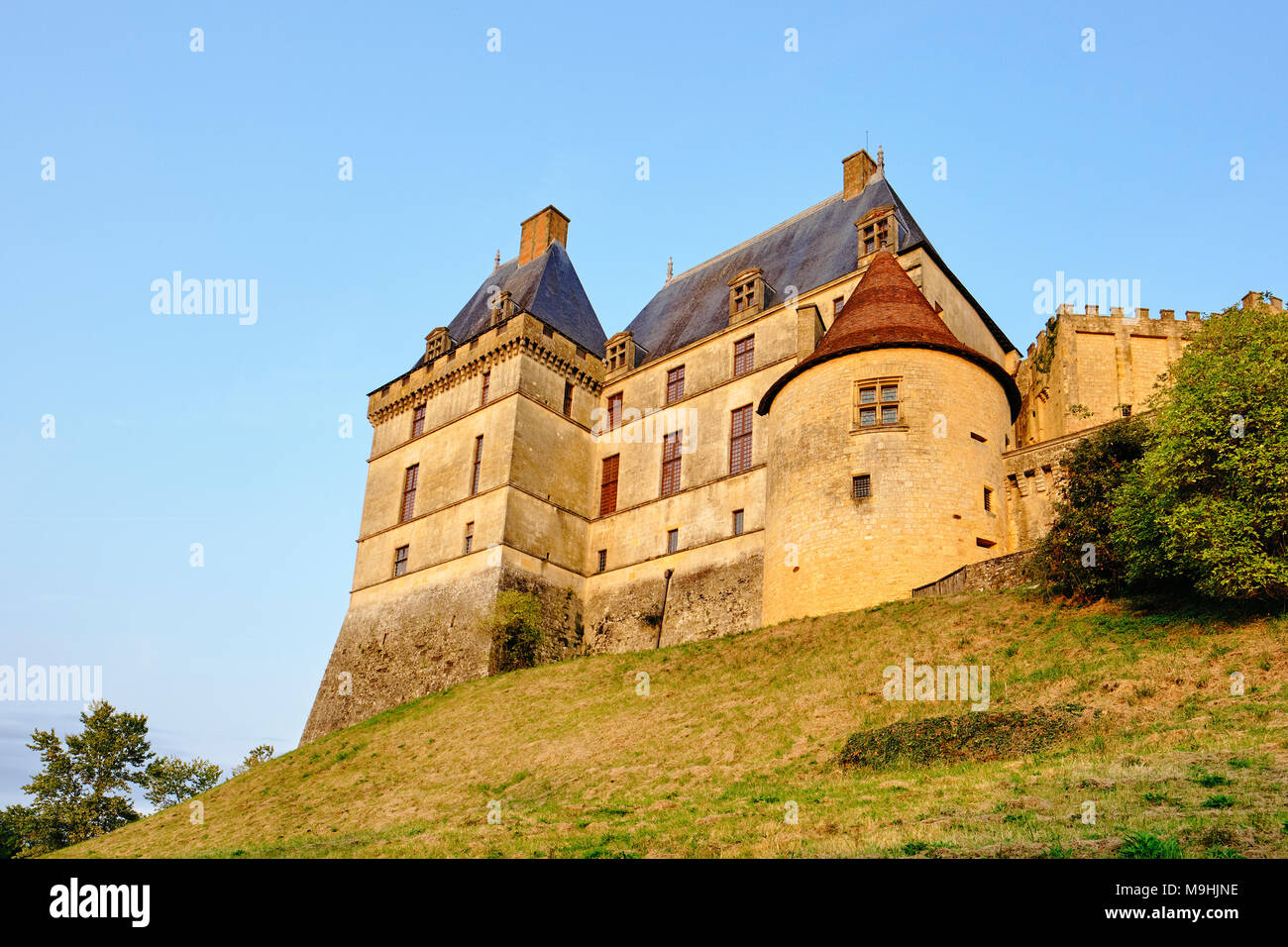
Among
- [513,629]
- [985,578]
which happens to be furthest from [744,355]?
[985,578]

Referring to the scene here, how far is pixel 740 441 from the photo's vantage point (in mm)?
33719

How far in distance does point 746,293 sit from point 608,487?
29.0 feet

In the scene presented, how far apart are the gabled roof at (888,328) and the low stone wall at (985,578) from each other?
633 centimetres

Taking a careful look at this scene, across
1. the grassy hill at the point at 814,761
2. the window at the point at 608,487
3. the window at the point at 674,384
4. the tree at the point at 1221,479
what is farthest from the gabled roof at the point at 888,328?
the window at the point at 608,487

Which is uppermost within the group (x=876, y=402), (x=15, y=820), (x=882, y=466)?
(x=876, y=402)

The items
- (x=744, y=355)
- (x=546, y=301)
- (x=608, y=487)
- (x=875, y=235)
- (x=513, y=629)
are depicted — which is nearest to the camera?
(x=513, y=629)

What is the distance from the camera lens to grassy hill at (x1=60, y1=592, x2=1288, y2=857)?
10.2m

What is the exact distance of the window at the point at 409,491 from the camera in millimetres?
39688

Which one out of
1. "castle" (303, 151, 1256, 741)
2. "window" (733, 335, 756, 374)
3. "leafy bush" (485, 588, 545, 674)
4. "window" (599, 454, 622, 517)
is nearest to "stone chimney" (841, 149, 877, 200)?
"castle" (303, 151, 1256, 741)

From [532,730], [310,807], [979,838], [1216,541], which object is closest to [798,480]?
[532,730]

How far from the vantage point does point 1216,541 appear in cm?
1554

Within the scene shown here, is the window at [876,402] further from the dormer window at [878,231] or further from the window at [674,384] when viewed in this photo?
the window at [674,384]

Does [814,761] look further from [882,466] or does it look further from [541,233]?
[541,233]

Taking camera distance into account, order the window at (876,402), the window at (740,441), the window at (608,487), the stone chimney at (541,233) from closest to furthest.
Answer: the window at (876,402) < the window at (740,441) < the window at (608,487) < the stone chimney at (541,233)
